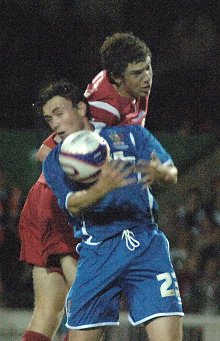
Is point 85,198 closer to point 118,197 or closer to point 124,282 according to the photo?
point 118,197

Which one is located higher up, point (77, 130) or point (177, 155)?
point (77, 130)

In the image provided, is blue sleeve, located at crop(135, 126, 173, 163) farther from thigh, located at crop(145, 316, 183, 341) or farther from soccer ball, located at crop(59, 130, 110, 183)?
thigh, located at crop(145, 316, 183, 341)

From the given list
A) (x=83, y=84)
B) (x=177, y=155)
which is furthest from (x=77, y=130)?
(x=83, y=84)

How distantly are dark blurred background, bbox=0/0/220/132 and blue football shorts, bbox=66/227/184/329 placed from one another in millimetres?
6107

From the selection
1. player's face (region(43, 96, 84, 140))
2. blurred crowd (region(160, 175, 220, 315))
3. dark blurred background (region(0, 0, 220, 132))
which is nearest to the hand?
player's face (region(43, 96, 84, 140))

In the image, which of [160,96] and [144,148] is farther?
[160,96]

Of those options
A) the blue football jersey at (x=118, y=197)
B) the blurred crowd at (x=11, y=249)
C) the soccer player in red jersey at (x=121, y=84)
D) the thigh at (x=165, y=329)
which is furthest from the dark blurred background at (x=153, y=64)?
the thigh at (x=165, y=329)

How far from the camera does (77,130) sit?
168 inches

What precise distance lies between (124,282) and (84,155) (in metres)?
0.59

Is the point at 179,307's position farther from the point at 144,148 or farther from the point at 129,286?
the point at 144,148

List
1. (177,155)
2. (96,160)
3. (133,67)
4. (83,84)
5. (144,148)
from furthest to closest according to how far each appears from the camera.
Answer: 1. (83,84)
2. (177,155)
3. (133,67)
4. (144,148)
5. (96,160)

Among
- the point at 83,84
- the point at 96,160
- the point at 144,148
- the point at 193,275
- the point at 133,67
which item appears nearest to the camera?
the point at 96,160

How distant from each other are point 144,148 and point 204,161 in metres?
5.18

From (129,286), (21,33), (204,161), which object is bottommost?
(204,161)
